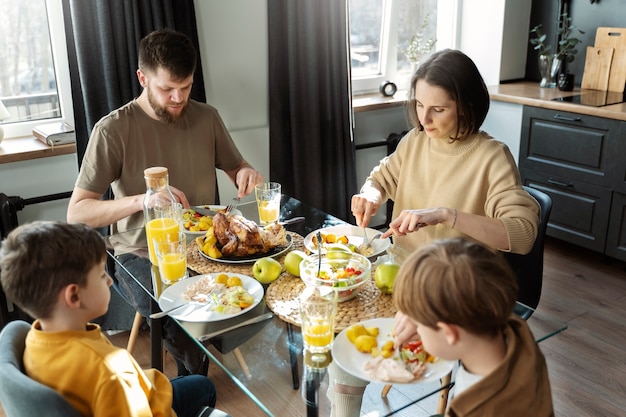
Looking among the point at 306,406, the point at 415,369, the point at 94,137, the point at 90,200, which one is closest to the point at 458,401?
the point at 415,369

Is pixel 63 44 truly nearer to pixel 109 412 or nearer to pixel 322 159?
pixel 322 159

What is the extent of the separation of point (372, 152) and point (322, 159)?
0.49m

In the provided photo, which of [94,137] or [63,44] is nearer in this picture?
[94,137]

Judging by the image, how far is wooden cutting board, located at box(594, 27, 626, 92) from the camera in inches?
141

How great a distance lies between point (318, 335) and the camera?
1.33m

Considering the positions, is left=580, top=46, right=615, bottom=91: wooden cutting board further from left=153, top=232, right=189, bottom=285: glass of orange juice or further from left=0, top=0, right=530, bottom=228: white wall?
left=153, top=232, right=189, bottom=285: glass of orange juice

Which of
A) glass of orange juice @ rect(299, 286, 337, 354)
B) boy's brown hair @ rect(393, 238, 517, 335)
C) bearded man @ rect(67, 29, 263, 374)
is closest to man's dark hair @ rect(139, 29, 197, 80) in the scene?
bearded man @ rect(67, 29, 263, 374)

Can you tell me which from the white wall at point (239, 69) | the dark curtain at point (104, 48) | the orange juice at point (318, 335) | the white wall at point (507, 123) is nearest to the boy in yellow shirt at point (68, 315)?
the orange juice at point (318, 335)

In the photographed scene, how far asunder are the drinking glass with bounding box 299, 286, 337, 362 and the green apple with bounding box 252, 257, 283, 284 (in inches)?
10.8

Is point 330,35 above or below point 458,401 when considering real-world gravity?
above

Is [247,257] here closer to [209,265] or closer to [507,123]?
[209,265]

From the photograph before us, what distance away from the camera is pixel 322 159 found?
11.1 ft

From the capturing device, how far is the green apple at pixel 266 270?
5.31 ft

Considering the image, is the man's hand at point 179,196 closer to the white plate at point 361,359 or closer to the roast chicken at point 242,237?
the roast chicken at point 242,237
